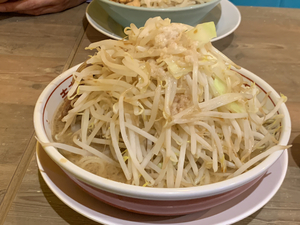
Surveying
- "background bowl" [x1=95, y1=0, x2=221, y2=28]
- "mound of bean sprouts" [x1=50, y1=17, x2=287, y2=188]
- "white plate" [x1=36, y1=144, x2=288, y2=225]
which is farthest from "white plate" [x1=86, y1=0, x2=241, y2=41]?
"white plate" [x1=36, y1=144, x2=288, y2=225]

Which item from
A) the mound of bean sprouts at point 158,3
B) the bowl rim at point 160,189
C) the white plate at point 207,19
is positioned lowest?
the white plate at point 207,19

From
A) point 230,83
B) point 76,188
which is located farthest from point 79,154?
point 230,83

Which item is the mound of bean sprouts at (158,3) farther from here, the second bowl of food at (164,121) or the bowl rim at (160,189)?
the bowl rim at (160,189)

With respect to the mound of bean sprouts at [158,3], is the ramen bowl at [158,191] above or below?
below

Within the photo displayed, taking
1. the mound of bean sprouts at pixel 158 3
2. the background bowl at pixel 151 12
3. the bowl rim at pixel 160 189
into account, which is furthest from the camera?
the mound of bean sprouts at pixel 158 3

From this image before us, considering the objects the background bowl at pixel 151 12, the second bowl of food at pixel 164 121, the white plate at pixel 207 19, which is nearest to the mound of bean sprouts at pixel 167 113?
the second bowl of food at pixel 164 121

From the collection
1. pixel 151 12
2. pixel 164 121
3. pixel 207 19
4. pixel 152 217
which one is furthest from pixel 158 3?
pixel 152 217
